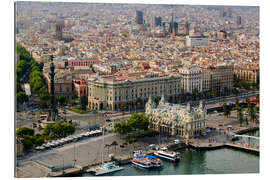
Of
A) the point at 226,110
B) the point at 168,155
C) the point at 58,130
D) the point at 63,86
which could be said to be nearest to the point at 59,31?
the point at 63,86

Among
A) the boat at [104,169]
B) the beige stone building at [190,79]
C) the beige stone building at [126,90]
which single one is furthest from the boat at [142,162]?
the beige stone building at [190,79]

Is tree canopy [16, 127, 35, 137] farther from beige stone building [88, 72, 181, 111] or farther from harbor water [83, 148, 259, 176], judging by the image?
beige stone building [88, 72, 181, 111]

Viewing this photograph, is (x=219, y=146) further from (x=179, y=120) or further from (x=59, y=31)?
(x=59, y=31)

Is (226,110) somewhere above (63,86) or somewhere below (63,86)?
below

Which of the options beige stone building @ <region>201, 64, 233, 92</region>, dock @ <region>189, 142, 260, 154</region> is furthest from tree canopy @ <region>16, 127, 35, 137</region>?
beige stone building @ <region>201, 64, 233, 92</region>

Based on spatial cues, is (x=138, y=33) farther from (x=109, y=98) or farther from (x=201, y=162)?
(x=201, y=162)

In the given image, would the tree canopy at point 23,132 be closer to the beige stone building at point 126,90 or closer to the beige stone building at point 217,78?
the beige stone building at point 126,90
